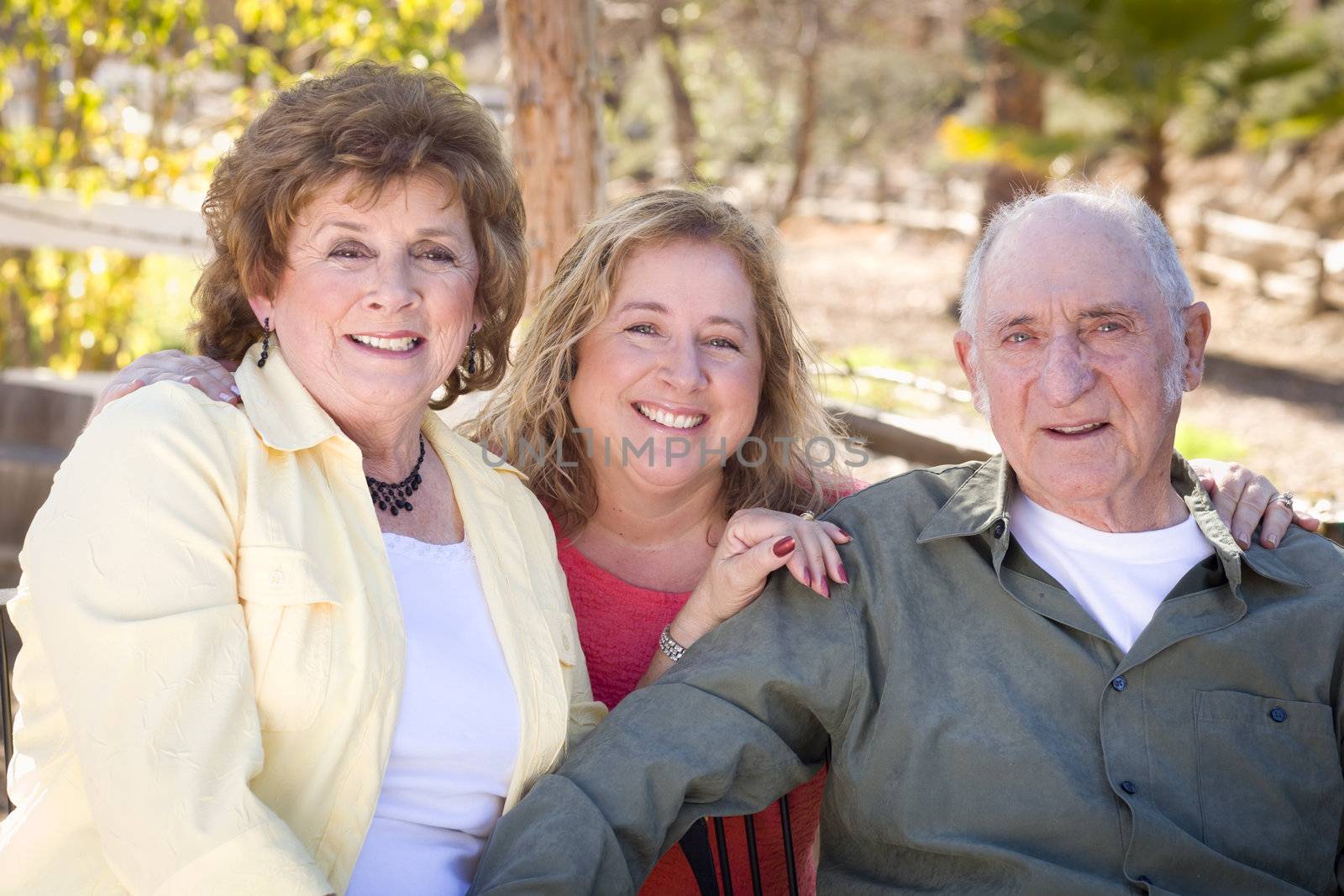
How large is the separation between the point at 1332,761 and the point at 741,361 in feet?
4.35

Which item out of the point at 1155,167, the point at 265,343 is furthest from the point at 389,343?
the point at 1155,167

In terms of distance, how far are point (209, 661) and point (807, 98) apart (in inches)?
378

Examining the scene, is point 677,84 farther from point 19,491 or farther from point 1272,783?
point 1272,783

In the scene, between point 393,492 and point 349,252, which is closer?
point 349,252

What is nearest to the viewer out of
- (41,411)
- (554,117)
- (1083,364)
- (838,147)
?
(1083,364)

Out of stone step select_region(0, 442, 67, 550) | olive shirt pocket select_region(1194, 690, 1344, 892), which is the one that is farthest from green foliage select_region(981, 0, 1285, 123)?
olive shirt pocket select_region(1194, 690, 1344, 892)

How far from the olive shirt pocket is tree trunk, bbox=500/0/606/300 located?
2.39 meters

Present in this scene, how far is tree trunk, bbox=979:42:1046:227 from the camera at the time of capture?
39.1 feet

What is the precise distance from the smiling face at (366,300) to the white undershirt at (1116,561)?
1.15m

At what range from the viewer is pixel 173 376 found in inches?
80.8

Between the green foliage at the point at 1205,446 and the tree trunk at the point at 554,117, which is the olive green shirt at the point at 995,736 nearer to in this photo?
the tree trunk at the point at 554,117

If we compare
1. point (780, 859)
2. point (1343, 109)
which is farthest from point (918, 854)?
point (1343, 109)

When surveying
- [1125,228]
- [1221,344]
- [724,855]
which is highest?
[1125,228]

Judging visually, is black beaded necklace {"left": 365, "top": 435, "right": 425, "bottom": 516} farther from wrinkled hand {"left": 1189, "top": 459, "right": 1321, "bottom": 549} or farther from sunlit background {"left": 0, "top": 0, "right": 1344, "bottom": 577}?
wrinkled hand {"left": 1189, "top": 459, "right": 1321, "bottom": 549}
